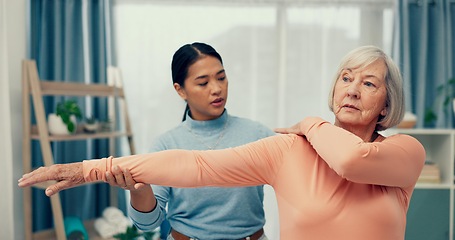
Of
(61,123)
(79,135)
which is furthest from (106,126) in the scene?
(61,123)

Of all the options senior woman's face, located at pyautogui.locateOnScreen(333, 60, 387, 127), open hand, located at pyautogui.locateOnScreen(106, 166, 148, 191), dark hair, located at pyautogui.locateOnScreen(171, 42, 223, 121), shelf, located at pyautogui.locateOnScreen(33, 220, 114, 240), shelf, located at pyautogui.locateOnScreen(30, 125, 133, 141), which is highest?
dark hair, located at pyautogui.locateOnScreen(171, 42, 223, 121)

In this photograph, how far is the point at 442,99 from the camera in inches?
141

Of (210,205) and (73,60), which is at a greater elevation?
(73,60)

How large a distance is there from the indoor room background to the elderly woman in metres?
2.36

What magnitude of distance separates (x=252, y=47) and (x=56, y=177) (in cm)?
272

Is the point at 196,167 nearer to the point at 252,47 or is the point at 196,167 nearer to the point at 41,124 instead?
the point at 41,124

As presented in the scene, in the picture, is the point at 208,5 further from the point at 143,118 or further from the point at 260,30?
the point at 143,118

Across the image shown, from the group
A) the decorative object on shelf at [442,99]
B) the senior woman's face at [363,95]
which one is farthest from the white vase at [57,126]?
the decorative object on shelf at [442,99]

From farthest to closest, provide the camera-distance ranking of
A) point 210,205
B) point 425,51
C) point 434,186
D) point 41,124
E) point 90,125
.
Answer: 1. point 425,51
2. point 434,186
3. point 90,125
4. point 41,124
5. point 210,205

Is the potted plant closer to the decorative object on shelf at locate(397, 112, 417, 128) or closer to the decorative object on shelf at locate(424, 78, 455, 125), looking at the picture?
the decorative object on shelf at locate(397, 112, 417, 128)

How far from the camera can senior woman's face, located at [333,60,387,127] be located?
1.14 metres

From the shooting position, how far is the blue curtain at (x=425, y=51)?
358 cm

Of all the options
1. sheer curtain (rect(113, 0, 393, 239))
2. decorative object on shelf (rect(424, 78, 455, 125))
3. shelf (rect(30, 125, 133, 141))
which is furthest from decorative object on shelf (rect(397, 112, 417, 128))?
shelf (rect(30, 125, 133, 141))

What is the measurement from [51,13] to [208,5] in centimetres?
117
